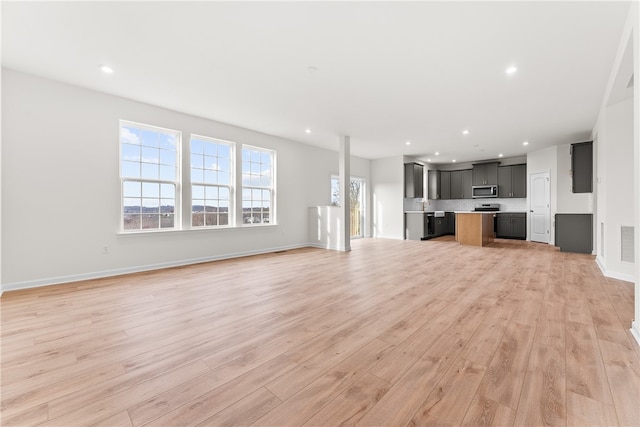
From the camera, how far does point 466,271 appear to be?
4379mm

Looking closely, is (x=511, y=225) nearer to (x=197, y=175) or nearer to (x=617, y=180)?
(x=617, y=180)

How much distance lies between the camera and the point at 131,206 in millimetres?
4461

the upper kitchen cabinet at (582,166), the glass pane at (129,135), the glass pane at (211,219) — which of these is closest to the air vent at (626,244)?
the upper kitchen cabinet at (582,166)

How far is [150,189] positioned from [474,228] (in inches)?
298

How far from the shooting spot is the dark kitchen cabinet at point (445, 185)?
1032 centimetres

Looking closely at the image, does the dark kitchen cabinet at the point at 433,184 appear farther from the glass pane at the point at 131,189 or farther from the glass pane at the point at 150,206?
the glass pane at the point at 131,189

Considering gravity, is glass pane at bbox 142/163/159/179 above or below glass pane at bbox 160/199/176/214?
above

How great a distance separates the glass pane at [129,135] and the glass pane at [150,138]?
0.09 meters

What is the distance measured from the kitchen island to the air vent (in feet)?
10.7

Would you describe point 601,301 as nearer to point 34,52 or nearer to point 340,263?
point 340,263

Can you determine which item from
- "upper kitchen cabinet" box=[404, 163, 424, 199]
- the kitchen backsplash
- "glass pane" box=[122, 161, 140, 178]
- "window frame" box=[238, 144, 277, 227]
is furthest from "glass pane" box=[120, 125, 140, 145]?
the kitchen backsplash

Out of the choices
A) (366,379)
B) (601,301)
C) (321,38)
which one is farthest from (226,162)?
(601,301)

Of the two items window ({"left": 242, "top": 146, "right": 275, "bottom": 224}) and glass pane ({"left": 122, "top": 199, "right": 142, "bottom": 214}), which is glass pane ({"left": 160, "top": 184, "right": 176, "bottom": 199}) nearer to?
glass pane ({"left": 122, "top": 199, "right": 142, "bottom": 214})

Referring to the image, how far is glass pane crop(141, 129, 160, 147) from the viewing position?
462 cm
